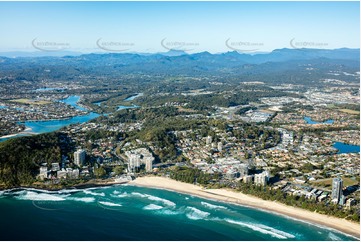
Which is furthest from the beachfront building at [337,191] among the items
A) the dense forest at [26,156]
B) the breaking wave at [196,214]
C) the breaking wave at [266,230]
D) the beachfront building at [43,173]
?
the dense forest at [26,156]

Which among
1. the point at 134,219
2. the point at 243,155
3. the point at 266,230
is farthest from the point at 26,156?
the point at 266,230

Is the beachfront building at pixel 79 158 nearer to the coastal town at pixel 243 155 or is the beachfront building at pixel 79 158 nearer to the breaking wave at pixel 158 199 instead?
the coastal town at pixel 243 155

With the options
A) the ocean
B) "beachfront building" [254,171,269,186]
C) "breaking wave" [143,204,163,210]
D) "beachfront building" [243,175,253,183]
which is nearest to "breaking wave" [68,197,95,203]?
the ocean

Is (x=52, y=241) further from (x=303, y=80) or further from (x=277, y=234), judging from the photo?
(x=303, y=80)

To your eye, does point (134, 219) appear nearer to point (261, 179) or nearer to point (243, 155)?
point (261, 179)

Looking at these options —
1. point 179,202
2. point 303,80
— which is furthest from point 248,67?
point 179,202

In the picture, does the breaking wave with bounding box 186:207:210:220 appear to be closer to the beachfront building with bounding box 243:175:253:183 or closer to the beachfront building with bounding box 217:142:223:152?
the beachfront building with bounding box 243:175:253:183

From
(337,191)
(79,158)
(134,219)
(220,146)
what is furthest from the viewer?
(220,146)
